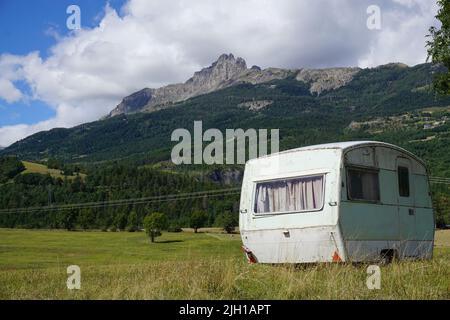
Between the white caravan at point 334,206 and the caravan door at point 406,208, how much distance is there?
0.03m

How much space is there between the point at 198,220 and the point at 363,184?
4850 inches

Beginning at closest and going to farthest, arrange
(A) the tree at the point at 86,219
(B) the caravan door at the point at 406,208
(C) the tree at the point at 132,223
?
(B) the caravan door at the point at 406,208, (A) the tree at the point at 86,219, (C) the tree at the point at 132,223

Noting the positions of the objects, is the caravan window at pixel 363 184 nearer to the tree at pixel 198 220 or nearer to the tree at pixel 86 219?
the tree at pixel 198 220

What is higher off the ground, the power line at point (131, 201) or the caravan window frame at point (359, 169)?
the power line at point (131, 201)

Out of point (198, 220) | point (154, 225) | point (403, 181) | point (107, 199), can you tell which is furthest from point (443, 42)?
point (107, 199)

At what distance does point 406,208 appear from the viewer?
14789 mm

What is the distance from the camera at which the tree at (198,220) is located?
135 m

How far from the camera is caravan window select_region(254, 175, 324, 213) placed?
12.9m

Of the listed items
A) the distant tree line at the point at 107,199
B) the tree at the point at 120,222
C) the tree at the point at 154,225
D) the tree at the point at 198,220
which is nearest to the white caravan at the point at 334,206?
the tree at the point at 154,225

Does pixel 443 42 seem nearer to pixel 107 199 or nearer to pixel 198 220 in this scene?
pixel 198 220

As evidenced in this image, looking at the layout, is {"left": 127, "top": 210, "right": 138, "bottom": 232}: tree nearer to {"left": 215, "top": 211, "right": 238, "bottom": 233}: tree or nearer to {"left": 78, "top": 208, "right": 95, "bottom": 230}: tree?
{"left": 78, "top": 208, "right": 95, "bottom": 230}: tree
